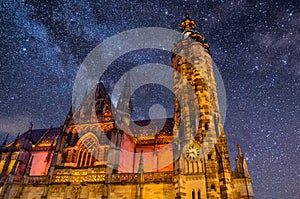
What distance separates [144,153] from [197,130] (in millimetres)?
8860

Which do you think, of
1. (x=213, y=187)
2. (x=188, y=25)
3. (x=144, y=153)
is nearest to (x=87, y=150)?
(x=144, y=153)

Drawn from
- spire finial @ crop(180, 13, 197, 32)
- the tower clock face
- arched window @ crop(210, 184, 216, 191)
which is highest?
spire finial @ crop(180, 13, 197, 32)

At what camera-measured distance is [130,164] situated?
2505cm

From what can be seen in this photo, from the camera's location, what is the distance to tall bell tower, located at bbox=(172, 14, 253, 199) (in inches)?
659

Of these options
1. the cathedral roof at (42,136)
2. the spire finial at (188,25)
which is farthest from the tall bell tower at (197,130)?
the cathedral roof at (42,136)

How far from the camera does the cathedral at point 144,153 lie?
57.2 feet

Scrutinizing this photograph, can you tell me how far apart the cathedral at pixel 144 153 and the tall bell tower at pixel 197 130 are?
7cm

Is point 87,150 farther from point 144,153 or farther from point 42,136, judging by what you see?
point 42,136

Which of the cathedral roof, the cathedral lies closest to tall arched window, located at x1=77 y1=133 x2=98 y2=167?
the cathedral

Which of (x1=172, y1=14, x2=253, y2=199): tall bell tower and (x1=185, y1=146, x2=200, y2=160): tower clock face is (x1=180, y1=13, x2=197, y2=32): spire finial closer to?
(x1=172, y1=14, x2=253, y2=199): tall bell tower

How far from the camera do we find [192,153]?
59.7ft

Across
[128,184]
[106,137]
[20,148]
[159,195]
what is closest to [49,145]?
[20,148]

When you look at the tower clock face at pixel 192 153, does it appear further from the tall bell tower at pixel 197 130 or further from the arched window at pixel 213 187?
the arched window at pixel 213 187

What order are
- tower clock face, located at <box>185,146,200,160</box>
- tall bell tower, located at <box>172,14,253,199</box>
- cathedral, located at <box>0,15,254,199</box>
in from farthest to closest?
tower clock face, located at <box>185,146,200,160</box> < cathedral, located at <box>0,15,254,199</box> < tall bell tower, located at <box>172,14,253,199</box>
